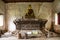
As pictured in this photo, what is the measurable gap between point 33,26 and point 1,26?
222cm

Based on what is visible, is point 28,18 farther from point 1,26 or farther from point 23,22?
point 1,26

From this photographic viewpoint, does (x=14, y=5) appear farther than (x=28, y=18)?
Yes

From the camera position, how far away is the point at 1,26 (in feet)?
29.8

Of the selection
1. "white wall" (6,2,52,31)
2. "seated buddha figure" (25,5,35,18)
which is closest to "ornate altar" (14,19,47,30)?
"seated buddha figure" (25,5,35,18)

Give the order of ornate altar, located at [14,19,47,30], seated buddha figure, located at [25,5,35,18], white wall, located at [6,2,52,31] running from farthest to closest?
white wall, located at [6,2,52,31]
seated buddha figure, located at [25,5,35,18]
ornate altar, located at [14,19,47,30]

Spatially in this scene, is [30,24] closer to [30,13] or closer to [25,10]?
[30,13]

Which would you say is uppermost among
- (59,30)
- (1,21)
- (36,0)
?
(36,0)

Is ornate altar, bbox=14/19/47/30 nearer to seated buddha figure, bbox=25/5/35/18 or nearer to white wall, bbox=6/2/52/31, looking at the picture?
seated buddha figure, bbox=25/5/35/18

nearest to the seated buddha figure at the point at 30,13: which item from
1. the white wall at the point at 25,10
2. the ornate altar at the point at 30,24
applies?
the white wall at the point at 25,10

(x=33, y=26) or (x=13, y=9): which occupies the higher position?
(x=13, y=9)

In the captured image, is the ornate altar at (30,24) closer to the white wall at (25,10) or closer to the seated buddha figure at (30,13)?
the seated buddha figure at (30,13)

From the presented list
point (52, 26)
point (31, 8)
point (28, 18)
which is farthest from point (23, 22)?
point (52, 26)

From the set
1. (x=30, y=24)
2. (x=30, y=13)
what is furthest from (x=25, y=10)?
(x=30, y=24)

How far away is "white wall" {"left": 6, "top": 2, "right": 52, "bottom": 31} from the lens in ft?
30.9
